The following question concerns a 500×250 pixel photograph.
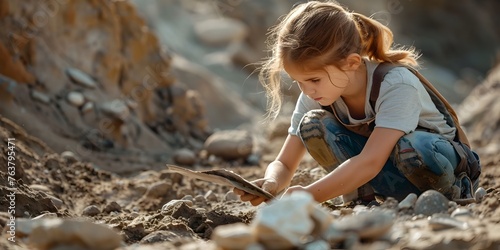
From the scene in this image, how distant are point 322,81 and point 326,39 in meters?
0.18

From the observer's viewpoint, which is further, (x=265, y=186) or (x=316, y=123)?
(x=316, y=123)

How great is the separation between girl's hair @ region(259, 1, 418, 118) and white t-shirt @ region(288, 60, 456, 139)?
0.36 ft

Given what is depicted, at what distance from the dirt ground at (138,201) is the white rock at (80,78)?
3.25 feet

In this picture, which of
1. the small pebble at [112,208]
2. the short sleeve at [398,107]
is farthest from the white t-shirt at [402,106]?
the small pebble at [112,208]

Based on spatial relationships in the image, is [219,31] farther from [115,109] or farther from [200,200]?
[200,200]

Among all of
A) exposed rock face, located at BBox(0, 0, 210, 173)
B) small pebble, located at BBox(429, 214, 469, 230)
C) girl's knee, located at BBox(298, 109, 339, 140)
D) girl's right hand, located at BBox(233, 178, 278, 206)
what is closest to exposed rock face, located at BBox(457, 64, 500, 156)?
exposed rock face, located at BBox(0, 0, 210, 173)

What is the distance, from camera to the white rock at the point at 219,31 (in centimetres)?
1479

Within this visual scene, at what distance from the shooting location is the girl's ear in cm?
315

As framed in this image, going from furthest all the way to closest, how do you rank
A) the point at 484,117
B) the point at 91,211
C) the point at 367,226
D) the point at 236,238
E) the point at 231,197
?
1. the point at 484,117
2. the point at 231,197
3. the point at 91,211
4. the point at 367,226
5. the point at 236,238

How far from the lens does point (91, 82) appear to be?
246 inches

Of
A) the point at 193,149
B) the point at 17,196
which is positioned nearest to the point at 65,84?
the point at 193,149

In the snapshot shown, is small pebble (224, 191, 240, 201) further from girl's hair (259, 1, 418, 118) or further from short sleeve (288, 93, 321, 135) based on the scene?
girl's hair (259, 1, 418, 118)

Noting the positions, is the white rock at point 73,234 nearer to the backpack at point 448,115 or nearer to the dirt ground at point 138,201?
the dirt ground at point 138,201

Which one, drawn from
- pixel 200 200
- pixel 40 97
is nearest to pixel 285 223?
pixel 200 200
